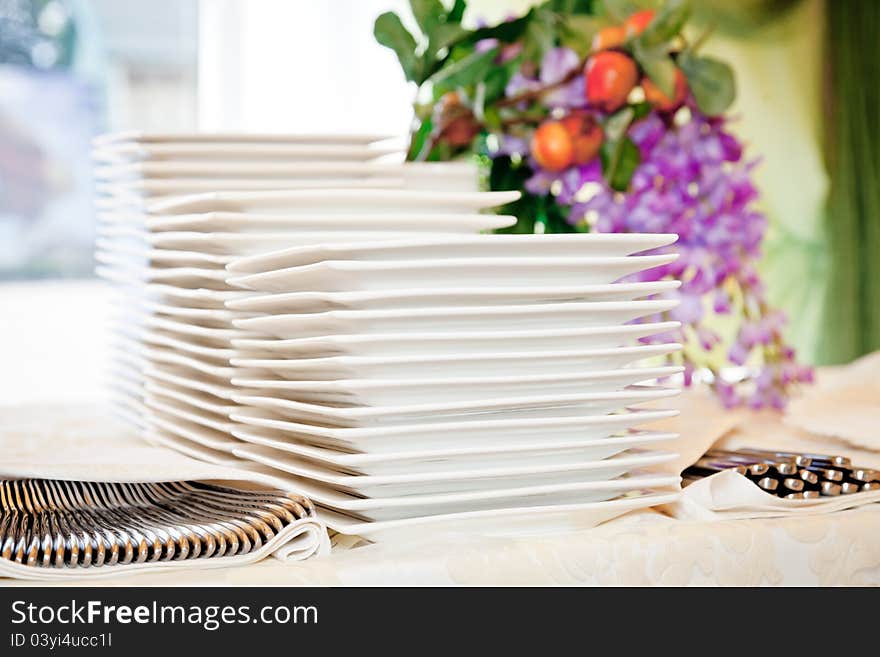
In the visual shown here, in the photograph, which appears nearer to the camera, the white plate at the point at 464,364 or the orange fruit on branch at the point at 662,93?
the white plate at the point at 464,364

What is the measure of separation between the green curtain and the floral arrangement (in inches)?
95.0

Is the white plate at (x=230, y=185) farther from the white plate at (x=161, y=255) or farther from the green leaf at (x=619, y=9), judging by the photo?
the green leaf at (x=619, y=9)

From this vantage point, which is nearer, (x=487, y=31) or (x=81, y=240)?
(x=487, y=31)

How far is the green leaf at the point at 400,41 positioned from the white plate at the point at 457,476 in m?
0.58

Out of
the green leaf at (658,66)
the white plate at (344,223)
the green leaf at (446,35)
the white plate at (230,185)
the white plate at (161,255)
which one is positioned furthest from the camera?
the green leaf at (446,35)

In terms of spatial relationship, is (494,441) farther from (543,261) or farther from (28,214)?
(28,214)

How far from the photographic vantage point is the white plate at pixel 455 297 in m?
0.58

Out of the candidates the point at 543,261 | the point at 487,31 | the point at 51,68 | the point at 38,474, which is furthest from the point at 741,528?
the point at 51,68

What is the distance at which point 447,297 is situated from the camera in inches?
23.4

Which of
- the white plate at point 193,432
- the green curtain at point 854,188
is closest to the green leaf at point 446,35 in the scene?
the white plate at point 193,432

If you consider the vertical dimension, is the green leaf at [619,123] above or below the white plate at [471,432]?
above

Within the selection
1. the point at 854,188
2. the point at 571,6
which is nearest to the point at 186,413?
the point at 571,6
